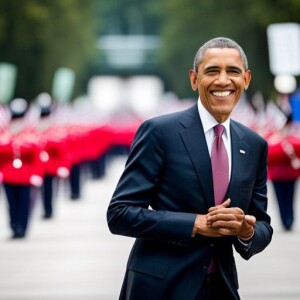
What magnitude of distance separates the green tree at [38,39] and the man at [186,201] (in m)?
60.3

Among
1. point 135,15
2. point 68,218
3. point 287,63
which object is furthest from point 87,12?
point 68,218

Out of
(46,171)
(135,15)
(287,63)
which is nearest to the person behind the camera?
(46,171)

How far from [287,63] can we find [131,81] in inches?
4668

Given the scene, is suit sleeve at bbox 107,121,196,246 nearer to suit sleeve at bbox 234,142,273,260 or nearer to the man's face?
the man's face

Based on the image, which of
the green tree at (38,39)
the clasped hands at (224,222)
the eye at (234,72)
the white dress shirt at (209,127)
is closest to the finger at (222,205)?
the clasped hands at (224,222)

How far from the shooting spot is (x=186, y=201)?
5574 mm

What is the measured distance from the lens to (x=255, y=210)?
19.2 feet

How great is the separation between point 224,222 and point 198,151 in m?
0.38

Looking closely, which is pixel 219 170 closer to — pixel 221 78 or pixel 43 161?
pixel 221 78

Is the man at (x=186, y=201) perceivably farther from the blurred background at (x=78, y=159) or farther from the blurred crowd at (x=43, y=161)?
the blurred crowd at (x=43, y=161)

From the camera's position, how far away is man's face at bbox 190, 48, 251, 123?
5598mm

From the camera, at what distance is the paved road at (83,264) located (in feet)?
42.4

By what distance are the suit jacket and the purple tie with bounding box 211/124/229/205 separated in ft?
0.09

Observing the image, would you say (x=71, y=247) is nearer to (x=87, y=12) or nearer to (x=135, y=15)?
(x=87, y=12)
